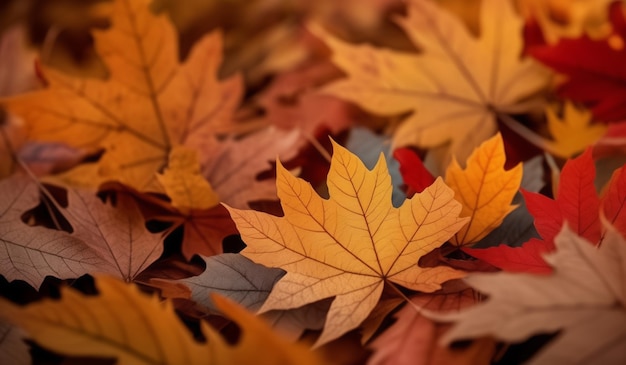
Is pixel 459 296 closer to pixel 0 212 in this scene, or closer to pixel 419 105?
pixel 419 105

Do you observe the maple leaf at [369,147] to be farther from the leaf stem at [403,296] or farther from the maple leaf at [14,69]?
the maple leaf at [14,69]

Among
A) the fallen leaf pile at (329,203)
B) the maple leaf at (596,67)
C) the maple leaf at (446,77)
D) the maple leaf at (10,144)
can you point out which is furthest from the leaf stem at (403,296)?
the maple leaf at (10,144)

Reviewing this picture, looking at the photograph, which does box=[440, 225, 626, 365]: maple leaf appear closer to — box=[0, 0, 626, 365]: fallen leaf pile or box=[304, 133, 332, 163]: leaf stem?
box=[0, 0, 626, 365]: fallen leaf pile

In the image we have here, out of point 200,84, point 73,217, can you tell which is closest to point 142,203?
point 73,217

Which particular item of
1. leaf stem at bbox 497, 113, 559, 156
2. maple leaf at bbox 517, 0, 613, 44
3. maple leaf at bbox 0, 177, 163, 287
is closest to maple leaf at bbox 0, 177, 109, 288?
maple leaf at bbox 0, 177, 163, 287

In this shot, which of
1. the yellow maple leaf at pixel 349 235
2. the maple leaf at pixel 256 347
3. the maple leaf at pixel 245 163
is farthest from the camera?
the maple leaf at pixel 245 163

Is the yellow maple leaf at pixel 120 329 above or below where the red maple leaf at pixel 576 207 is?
below

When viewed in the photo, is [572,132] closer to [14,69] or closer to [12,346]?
[12,346]
